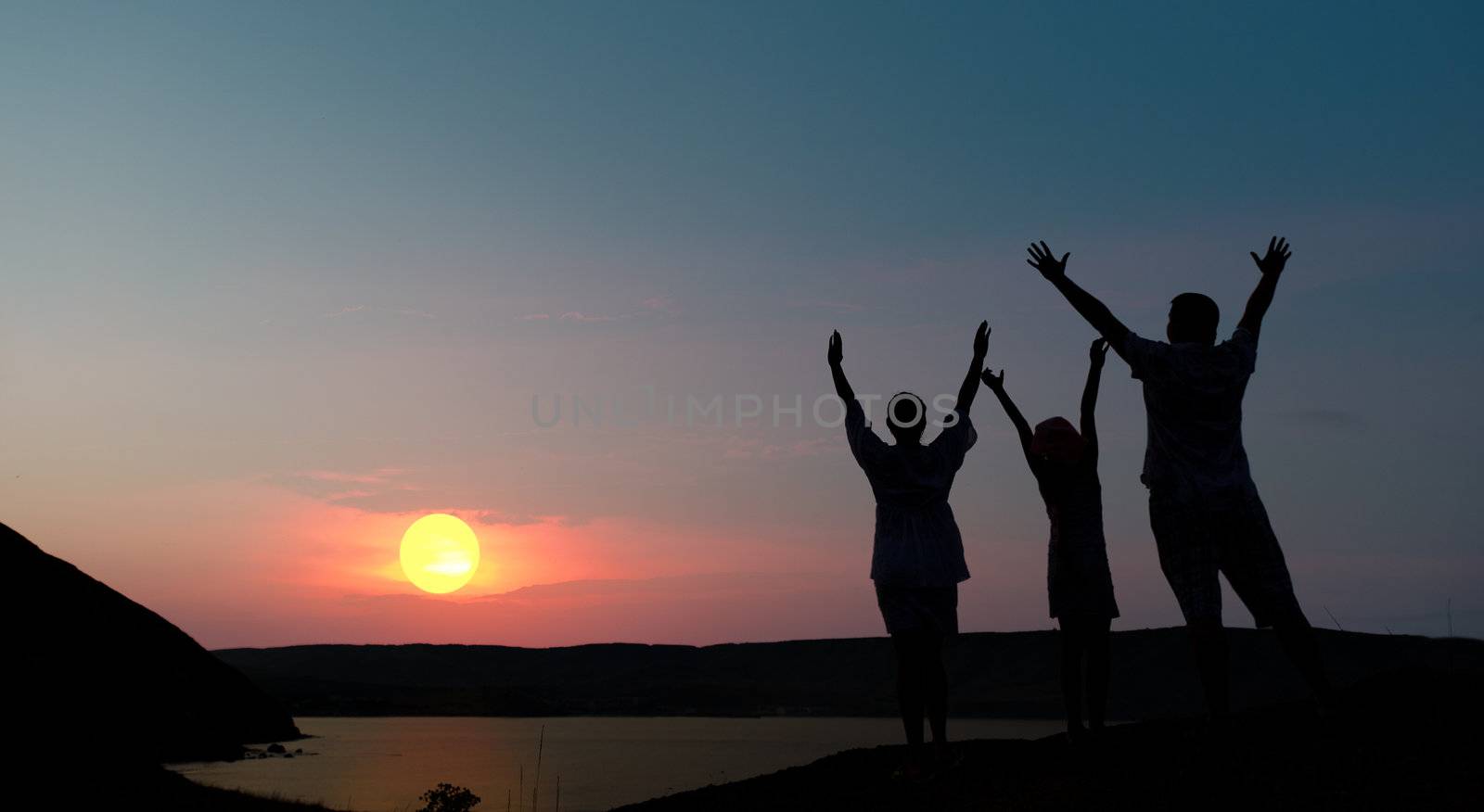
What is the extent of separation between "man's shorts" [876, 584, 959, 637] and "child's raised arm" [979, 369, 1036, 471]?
1257 millimetres

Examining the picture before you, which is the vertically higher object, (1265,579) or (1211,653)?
(1265,579)

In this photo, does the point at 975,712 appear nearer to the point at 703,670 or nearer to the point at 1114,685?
the point at 1114,685

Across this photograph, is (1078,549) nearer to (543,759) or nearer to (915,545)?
(915,545)

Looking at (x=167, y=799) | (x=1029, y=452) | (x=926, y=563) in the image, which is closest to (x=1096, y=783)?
(x=926, y=563)

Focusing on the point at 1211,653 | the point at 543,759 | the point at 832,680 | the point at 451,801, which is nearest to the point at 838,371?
the point at 1211,653

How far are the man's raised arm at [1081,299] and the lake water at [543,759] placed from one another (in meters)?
12.4

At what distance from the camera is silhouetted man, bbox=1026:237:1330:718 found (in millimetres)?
6246

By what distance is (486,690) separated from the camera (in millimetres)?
163375

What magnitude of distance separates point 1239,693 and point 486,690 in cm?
10153

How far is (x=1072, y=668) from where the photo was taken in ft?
25.8

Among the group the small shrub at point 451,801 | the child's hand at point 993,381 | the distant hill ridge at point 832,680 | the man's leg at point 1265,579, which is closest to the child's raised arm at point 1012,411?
the child's hand at point 993,381

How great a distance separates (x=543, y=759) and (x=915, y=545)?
6415 cm

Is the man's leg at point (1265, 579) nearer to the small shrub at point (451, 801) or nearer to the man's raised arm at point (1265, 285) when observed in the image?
the man's raised arm at point (1265, 285)

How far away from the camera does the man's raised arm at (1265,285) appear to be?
262 inches
